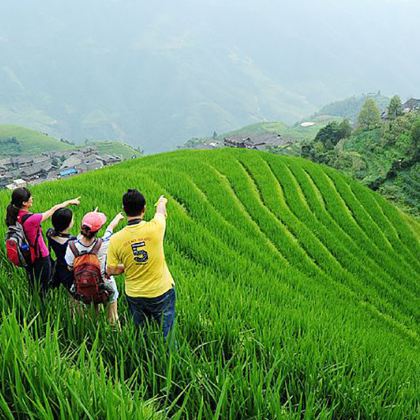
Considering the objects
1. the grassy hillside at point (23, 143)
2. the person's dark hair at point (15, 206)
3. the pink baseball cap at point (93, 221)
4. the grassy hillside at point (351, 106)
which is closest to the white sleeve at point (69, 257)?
the pink baseball cap at point (93, 221)

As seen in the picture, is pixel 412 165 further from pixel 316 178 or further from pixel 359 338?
pixel 359 338

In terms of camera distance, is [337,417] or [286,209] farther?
[286,209]

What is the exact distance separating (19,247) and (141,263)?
133cm

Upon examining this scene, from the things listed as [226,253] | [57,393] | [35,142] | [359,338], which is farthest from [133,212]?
[35,142]

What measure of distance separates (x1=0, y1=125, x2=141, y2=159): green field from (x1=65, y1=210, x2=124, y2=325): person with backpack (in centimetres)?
10348

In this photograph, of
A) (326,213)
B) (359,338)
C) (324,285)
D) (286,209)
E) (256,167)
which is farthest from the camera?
(256,167)

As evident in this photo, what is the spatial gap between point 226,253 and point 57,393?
4.65 meters

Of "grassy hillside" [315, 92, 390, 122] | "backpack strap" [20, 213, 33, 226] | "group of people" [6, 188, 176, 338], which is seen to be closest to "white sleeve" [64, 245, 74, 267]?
"group of people" [6, 188, 176, 338]

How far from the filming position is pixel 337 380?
254 cm

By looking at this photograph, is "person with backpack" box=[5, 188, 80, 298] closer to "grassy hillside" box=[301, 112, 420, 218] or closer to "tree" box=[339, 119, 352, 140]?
"grassy hillside" box=[301, 112, 420, 218]

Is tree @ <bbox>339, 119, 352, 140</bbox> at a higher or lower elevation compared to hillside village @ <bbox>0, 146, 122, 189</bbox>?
higher

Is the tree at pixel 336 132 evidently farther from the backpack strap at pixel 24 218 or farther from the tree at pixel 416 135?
the backpack strap at pixel 24 218

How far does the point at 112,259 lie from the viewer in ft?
10.3

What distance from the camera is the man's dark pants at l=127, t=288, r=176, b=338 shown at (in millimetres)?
3199
